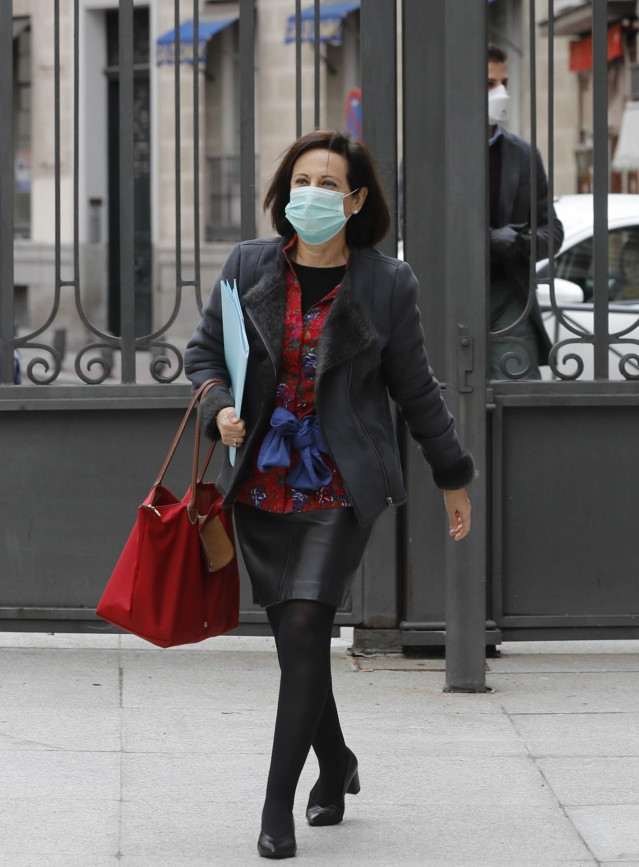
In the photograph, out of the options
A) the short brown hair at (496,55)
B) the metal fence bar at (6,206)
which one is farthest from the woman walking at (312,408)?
the short brown hair at (496,55)

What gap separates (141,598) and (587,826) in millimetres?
1341

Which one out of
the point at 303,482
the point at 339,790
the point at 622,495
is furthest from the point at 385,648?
the point at 303,482

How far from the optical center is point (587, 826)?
4.30m

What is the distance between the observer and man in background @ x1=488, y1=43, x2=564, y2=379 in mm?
6082

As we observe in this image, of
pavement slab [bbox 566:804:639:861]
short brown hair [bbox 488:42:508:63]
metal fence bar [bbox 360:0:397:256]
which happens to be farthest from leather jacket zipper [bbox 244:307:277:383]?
short brown hair [bbox 488:42:508:63]

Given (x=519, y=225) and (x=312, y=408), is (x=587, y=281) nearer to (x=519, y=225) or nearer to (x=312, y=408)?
(x=519, y=225)

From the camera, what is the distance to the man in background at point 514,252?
6082 mm

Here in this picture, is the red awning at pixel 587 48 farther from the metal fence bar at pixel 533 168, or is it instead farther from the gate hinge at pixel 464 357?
the gate hinge at pixel 464 357

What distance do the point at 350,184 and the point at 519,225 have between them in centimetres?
238

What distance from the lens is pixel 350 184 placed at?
4.09 metres

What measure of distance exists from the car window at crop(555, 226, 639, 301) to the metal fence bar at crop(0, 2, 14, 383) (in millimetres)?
2290

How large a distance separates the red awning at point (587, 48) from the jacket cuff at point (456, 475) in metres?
7.71

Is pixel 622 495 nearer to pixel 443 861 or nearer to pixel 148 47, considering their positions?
pixel 443 861

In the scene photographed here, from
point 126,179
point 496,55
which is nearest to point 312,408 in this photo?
point 126,179
